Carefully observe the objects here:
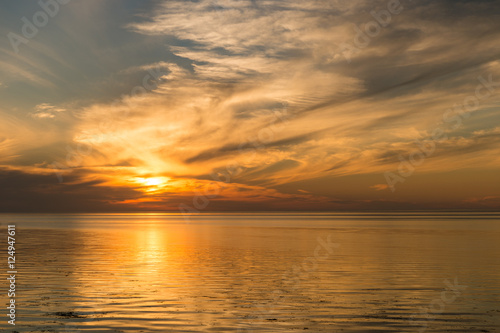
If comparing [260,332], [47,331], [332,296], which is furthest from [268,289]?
[47,331]

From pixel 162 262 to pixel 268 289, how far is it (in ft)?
48.2

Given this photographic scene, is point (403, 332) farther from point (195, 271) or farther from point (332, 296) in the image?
point (195, 271)

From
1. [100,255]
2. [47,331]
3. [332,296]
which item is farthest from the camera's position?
[100,255]

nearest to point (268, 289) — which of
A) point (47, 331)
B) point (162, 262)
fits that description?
point (47, 331)

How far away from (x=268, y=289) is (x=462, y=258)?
22248 millimetres

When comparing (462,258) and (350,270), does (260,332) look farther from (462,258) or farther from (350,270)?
(462,258)

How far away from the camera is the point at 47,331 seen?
51.9 feet

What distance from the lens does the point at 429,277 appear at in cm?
2784

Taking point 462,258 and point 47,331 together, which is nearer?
point 47,331

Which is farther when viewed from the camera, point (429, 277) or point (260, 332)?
point (429, 277)

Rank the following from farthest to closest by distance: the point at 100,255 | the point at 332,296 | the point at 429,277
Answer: the point at 100,255, the point at 429,277, the point at 332,296

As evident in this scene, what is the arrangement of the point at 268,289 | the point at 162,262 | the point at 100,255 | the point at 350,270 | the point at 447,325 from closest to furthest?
1. the point at 447,325
2. the point at 268,289
3. the point at 350,270
4. the point at 162,262
5. the point at 100,255

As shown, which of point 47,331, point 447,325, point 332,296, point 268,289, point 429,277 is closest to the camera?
point 47,331

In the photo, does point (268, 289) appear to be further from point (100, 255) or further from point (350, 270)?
point (100, 255)
